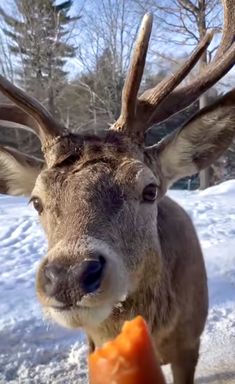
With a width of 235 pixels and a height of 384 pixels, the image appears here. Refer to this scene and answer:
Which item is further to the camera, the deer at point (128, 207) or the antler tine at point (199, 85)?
A: the antler tine at point (199, 85)

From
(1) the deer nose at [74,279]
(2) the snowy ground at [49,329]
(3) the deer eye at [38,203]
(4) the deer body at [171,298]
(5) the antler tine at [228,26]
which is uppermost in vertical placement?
(5) the antler tine at [228,26]

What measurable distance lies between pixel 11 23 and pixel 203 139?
1049 inches

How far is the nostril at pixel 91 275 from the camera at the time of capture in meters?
2.38

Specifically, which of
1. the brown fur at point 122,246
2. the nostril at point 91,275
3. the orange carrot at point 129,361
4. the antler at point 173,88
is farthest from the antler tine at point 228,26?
the orange carrot at point 129,361

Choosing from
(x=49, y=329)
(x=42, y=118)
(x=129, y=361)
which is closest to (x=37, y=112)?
(x=42, y=118)

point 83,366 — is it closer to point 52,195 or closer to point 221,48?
point 52,195

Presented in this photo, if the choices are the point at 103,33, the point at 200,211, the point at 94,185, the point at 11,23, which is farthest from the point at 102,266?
the point at 11,23

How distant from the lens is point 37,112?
373cm

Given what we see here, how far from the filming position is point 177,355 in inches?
155

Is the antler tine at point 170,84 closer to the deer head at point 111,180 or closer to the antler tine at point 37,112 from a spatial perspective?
the deer head at point 111,180

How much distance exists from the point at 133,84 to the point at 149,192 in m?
0.95

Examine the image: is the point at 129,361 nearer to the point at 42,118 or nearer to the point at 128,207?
the point at 128,207

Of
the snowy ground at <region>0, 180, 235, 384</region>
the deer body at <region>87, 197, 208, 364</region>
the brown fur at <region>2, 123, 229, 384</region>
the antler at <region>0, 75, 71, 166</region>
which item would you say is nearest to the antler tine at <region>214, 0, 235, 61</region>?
the brown fur at <region>2, 123, 229, 384</region>

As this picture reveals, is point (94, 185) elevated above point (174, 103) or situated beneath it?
situated beneath
